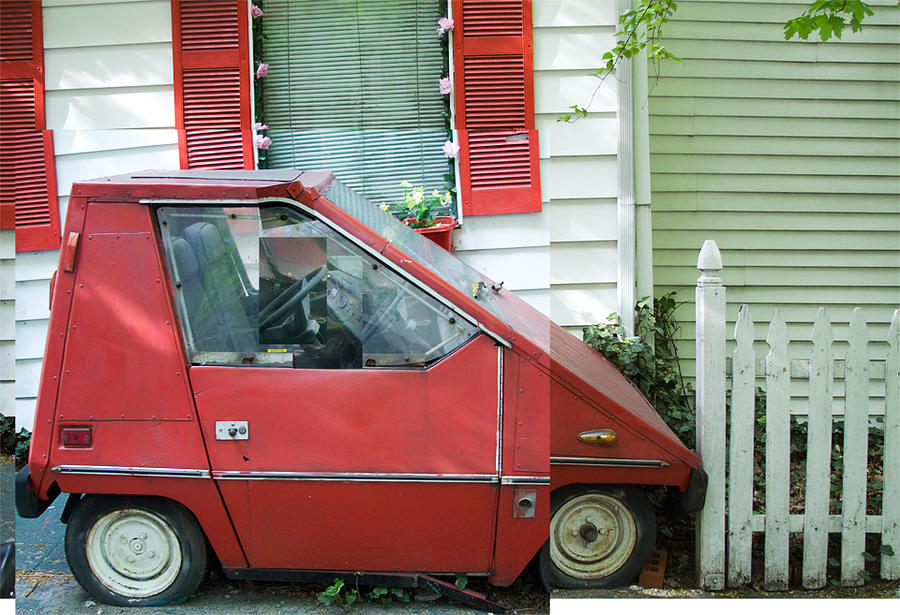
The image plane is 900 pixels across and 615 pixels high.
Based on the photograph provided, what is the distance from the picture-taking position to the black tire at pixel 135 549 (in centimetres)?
257

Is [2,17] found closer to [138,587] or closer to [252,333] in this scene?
[252,333]

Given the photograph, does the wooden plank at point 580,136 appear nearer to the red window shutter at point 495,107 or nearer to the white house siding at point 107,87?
the red window shutter at point 495,107

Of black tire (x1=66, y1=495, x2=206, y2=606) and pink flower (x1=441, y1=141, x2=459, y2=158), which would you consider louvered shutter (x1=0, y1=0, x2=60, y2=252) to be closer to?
black tire (x1=66, y1=495, x2=206, y2=606)

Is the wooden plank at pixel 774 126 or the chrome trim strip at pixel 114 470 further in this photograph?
the wooden plank at pixel 774 126

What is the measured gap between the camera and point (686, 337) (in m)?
4.88

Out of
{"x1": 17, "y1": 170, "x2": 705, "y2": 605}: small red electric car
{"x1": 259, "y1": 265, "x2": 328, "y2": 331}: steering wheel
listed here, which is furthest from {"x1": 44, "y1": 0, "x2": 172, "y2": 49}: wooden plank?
{"x1": 259, "y1": 265, "x2": 328, "y2": 331}: steering wheel

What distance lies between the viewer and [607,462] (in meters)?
2.69

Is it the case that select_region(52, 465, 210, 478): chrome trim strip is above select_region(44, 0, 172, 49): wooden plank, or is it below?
below

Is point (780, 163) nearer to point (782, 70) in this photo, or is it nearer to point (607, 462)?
point (782, 70)

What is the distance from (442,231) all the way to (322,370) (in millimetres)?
1119

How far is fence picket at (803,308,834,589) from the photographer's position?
3166 millimetres

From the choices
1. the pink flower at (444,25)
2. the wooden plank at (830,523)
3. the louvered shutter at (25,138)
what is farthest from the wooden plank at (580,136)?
the louvered shutter at (25,138)

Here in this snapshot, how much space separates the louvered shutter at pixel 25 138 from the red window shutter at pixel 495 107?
1587mm

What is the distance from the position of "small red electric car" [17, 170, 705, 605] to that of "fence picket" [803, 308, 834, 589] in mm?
1241
